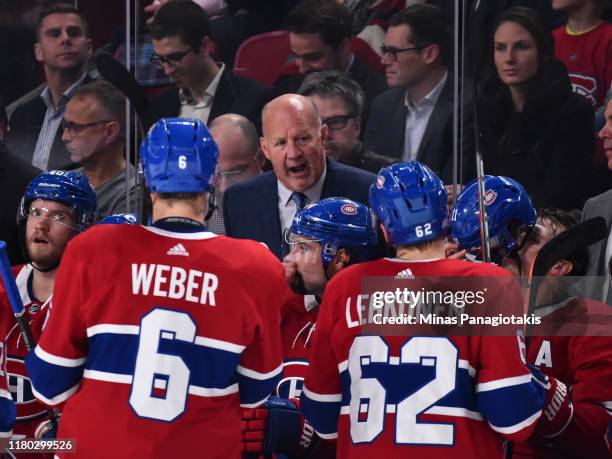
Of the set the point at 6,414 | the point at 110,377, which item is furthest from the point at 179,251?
the point at 6,414

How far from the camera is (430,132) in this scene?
4191 millimetres

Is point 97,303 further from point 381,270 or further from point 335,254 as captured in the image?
point 335,254

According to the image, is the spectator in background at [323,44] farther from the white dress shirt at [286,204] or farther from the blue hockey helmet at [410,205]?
the blue hockey helmet at [410,205]

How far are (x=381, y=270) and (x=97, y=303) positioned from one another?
74 centimetres

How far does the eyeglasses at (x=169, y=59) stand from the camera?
4559 millimetres

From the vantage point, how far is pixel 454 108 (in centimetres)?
414

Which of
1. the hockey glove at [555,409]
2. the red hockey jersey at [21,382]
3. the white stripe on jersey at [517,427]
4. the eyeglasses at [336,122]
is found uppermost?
the eyeglasses at [336,122]

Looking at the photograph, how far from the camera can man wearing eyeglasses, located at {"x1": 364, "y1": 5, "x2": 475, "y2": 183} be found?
4145mm

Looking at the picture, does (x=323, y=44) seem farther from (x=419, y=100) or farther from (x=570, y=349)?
(x=570, y=349)

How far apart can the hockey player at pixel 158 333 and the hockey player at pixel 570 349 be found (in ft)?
3.50

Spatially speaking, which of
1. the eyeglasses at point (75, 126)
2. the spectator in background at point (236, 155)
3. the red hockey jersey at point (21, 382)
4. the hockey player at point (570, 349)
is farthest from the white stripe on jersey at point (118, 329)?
the eyeglasses at point (75, 126)

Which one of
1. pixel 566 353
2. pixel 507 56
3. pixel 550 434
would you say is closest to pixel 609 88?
pixel 507 56

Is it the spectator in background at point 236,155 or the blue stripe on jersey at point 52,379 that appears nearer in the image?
the blue stripe on jersey at point 52,379

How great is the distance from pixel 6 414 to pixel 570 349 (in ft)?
5.81
